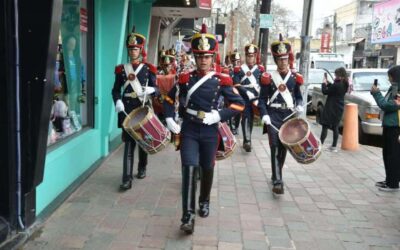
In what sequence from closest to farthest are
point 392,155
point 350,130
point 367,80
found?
point 392,155 → point 350,130 → point 367,80

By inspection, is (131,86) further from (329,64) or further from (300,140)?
(329,64)

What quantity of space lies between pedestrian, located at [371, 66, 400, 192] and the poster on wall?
2403cm

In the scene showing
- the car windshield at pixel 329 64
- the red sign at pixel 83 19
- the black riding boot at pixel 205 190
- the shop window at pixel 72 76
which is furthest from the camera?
the car windshield at pixel 329 64

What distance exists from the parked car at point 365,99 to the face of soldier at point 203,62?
695 cm

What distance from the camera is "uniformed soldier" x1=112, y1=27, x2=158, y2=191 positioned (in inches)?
247

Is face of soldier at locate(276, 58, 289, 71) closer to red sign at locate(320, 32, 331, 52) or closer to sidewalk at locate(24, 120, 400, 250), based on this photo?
sidewalk at locate(24, 120, 400, 250)

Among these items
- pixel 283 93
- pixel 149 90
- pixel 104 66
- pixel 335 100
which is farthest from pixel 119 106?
pixel 335 100

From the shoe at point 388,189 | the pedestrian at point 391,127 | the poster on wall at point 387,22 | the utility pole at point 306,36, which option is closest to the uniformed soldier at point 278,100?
the pedestrian at point 391,127

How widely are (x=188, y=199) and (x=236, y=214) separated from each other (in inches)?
37.4

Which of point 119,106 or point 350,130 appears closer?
point 119,106

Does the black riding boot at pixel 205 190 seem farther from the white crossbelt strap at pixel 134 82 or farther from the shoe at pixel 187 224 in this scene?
the white crossbelt strap at pixel 134 82

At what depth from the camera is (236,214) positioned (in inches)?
217

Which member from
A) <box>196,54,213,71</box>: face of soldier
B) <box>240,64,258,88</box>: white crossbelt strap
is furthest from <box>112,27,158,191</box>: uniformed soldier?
<box>240,64,258,88</box>: white crossbelt strap

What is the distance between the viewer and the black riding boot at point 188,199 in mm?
4742
